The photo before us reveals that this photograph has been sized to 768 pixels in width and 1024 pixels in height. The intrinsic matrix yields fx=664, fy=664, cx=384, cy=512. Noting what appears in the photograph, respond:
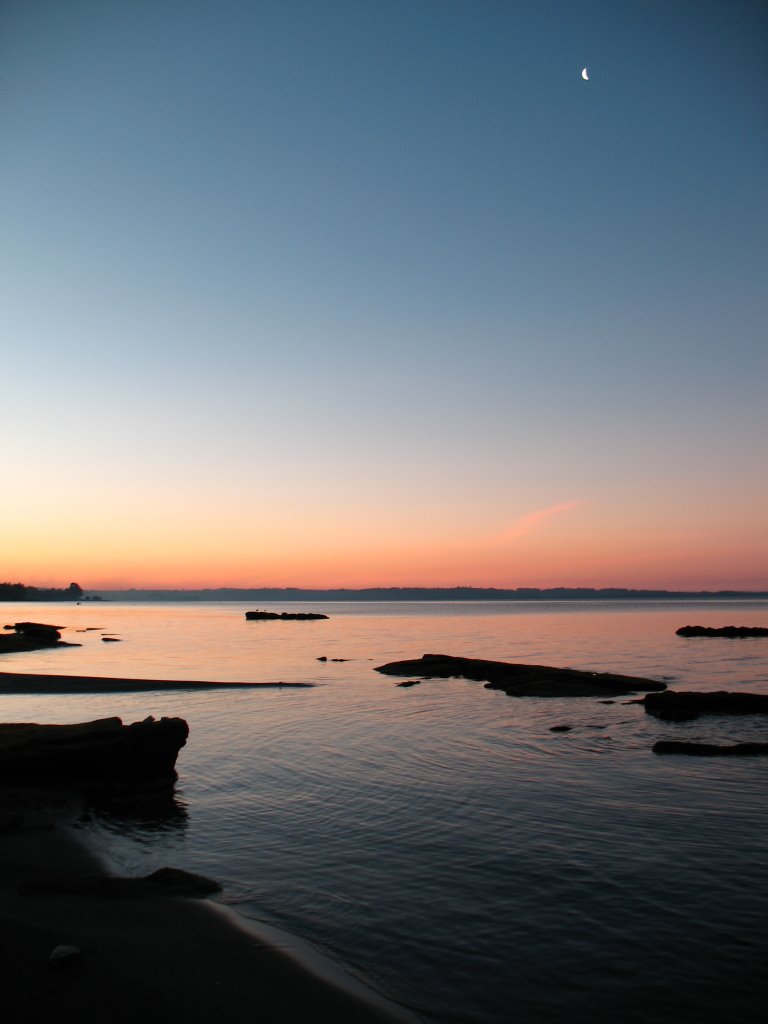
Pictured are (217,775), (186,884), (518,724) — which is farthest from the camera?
(518,724)

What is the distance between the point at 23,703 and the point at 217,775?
21460 mm

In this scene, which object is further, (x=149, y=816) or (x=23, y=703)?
(x=23, y=703)

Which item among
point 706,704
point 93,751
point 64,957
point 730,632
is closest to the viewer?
point 64,957

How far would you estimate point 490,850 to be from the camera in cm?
1429

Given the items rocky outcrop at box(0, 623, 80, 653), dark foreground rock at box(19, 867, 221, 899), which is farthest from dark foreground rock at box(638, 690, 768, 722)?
rocky outcrop at box(0, 623, 80, 653)

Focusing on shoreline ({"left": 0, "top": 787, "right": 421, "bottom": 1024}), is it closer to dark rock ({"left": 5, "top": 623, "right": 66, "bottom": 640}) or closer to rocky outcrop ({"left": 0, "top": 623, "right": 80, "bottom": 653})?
rocky outcrop ({"left": 0, "top": 623, "right": 80, "bottom": 653})

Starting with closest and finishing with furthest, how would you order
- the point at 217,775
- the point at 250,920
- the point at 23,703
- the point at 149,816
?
the point at 250,920, the point at 149,816, the point at 217,775, the point at 23,703

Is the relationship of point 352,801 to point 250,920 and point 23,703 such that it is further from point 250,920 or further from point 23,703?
point 23,703

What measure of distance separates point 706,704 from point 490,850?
23.2 metres

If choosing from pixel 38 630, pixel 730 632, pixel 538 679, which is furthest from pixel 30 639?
pixel 730 632

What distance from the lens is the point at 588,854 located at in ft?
45.9

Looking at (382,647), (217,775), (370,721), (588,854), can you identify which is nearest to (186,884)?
(588,854)

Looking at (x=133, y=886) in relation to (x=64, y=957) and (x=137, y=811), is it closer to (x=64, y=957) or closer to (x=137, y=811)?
(x=64, y=957)

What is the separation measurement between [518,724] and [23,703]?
26.8 meters
